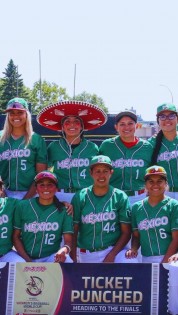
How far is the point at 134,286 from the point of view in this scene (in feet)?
15.6

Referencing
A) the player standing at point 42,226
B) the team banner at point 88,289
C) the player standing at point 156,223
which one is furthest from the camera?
the player standing at point 42,226

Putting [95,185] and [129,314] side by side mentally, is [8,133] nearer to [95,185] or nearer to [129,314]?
[95,185]

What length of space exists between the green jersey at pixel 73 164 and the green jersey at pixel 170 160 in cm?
78

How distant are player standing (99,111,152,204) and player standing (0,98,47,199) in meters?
0.84

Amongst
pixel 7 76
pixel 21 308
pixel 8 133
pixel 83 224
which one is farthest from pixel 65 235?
pixel 7 76

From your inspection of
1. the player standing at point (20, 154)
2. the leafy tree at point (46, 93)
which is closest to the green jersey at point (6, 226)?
the player standing at point (20, 154)

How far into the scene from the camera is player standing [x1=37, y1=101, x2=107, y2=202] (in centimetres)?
615

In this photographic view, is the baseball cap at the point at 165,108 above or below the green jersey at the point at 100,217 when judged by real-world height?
above

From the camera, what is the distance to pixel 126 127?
20.1 feet

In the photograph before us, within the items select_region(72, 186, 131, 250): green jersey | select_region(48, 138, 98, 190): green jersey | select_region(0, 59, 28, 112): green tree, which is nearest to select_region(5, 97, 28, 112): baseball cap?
select_region(48, 138, 98, 190): green jersey

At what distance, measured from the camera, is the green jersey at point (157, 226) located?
215 inches

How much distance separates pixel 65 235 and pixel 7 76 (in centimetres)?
6717

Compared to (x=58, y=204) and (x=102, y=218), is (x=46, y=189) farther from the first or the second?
(x=102, y=218)

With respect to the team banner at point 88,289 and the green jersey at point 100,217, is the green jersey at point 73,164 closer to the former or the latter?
the green jersey at point 100,217
